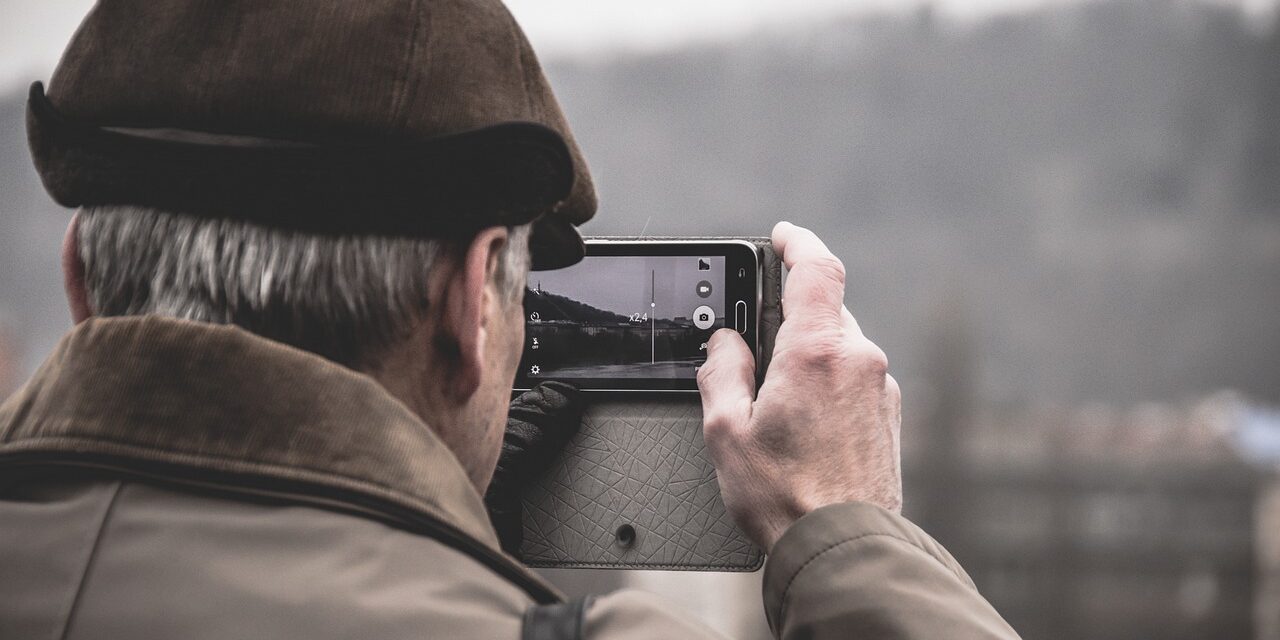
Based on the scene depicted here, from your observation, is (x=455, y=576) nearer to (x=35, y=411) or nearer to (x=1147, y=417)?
(x=35, y=411)

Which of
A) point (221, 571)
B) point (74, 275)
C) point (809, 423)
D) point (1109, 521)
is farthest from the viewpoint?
point (1109, 521)

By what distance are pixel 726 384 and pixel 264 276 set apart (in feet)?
1.19

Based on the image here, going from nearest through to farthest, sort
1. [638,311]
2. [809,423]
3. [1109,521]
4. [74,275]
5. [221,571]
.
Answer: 1. [221,571]
2. [74,275]
3. [809,423]
4. [638,311]
5. [1109,521]

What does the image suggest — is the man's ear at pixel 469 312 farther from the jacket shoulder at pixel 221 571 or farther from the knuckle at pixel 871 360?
the knuckle at pixel 871 360

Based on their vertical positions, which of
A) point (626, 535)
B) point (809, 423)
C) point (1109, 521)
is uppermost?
point (809, 423)

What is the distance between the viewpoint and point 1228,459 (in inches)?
794

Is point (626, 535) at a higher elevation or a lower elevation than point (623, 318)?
lower

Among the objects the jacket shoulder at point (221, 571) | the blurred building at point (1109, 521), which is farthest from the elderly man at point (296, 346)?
the blurred building at point (1109, 521)

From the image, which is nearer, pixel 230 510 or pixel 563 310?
pixel 230 510

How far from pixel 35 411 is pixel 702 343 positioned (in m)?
0.45

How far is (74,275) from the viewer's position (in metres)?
0.51

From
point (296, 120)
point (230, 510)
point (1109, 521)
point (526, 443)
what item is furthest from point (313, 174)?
point (1109, 521)

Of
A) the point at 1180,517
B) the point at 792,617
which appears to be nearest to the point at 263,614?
the point at 792,617

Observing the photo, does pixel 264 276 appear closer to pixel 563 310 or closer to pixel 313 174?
pixel 313 174
